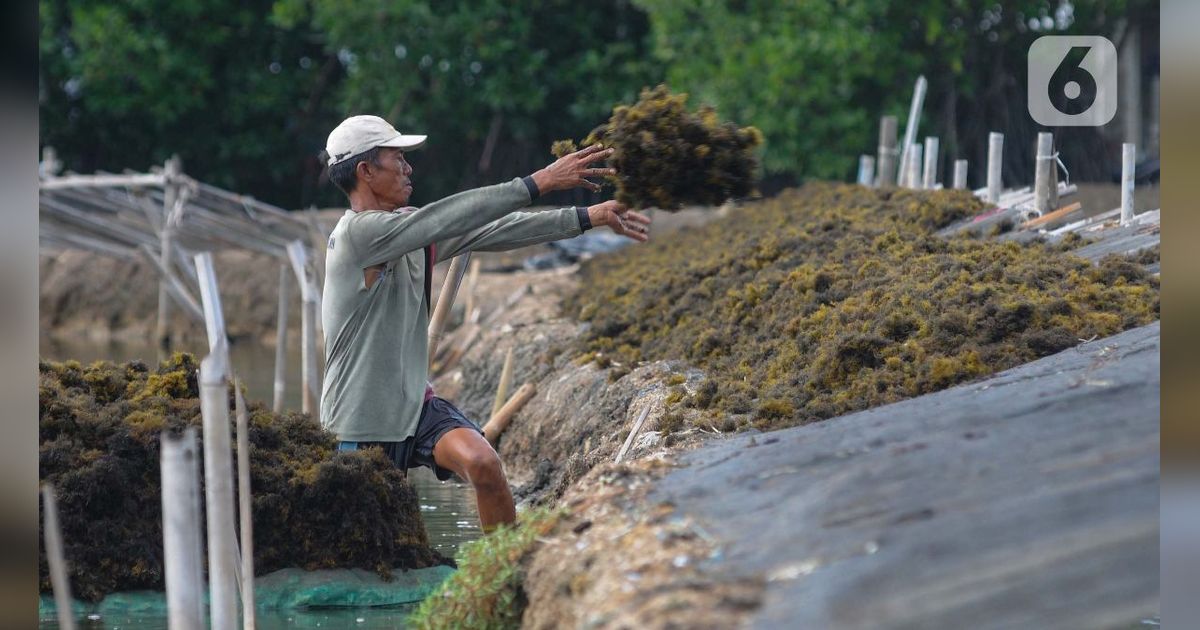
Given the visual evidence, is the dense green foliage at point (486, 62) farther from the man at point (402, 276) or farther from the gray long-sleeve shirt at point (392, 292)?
the gray long-sleeve shirt at point (392, 292)

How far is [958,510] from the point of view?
470 centimetres

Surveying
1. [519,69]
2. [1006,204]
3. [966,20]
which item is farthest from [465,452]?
[519,69]

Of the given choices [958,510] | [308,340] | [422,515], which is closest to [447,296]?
[422,515]

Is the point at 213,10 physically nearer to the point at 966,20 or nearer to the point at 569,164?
the point at 966,20

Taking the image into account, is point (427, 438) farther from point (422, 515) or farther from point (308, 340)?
point (308, 340)

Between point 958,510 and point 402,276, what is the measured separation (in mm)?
2509

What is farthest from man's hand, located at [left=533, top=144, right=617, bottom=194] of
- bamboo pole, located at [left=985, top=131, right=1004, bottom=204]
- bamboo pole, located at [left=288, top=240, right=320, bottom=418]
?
bamboo pole, located at [left=985, top=131, right=1004, bottom=204]

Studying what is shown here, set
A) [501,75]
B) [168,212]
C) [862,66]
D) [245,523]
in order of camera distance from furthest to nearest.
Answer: [501,75] → [862,66] → [168,212] → [245,523]

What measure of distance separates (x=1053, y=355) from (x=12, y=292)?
394 centimetres

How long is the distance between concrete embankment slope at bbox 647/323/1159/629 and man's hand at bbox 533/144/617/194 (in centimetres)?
119

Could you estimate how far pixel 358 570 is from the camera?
6938 millimetres

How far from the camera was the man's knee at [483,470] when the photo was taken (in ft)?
20.0

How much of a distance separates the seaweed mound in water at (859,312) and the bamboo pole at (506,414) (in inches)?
21.8

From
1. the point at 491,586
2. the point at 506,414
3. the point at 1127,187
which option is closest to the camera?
the point at 491,586
